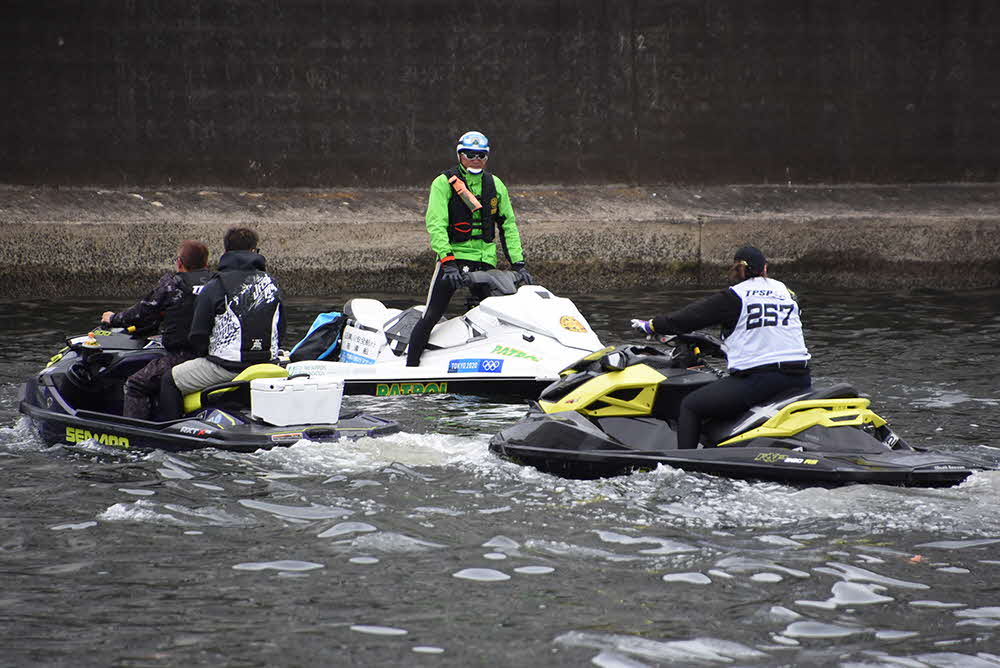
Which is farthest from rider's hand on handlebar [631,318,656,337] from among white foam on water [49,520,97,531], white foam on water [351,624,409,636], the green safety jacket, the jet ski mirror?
the green safety jacket

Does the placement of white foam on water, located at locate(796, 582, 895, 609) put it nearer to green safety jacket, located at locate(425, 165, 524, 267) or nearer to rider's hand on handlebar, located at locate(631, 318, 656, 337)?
rider's hand on handlebar, located at locate(631, 318, 656, 337)

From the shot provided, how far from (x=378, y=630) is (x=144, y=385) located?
4.02 m

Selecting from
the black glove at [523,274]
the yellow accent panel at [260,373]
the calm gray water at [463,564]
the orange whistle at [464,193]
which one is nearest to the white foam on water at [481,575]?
the calm gray water at [463,564]

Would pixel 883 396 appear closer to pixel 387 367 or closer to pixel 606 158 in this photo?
pixel 387 367

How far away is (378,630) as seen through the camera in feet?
18.4

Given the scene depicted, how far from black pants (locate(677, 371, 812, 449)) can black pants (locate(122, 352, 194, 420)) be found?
3417 mm

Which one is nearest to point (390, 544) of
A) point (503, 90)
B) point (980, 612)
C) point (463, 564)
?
point (463, 564)

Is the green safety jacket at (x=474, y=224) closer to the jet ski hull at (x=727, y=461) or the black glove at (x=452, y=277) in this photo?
the black glove at (x=452, y=277)

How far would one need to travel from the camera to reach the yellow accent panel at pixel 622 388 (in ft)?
26.8

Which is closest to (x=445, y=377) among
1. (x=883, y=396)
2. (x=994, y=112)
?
(x=883, y=396)

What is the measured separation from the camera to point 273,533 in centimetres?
695

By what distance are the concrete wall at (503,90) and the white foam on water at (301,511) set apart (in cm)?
1212

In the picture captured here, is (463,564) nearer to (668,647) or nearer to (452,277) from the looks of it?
(668,647)

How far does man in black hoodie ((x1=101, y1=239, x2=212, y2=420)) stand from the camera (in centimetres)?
905
